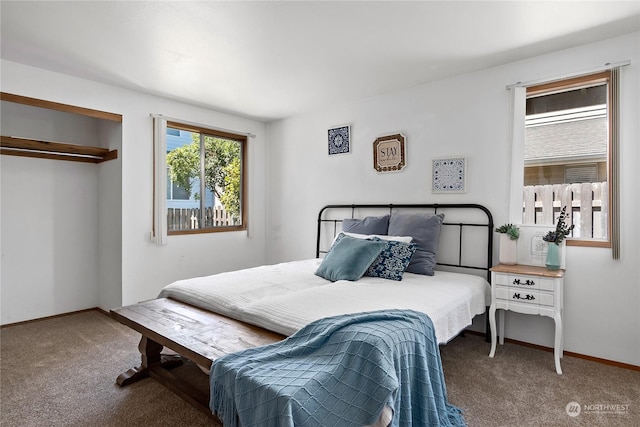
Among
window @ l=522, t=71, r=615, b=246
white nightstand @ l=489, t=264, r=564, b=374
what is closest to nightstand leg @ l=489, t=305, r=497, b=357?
white nightstand @ l=489, t=264, r=564, b=374

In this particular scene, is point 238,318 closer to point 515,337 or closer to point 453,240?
point 453,240

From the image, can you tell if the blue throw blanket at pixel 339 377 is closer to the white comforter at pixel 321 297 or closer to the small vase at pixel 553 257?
the white comforter at pixel 321 297

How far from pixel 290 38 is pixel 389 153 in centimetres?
165

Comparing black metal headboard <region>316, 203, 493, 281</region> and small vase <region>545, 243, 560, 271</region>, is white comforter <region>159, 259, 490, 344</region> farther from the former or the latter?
small vase <region>545, 243, 560, 271</region>

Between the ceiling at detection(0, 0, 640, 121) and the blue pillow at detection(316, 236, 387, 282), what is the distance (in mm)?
1574

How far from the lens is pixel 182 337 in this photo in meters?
1.91

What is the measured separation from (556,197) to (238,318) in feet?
8.83

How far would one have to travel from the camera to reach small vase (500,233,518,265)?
2.88m

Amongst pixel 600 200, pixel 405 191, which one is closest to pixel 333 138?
pixel 405 191

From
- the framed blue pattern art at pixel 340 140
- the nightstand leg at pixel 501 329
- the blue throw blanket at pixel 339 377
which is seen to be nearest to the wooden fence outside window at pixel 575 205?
the nightstand leg at pixel 501 329

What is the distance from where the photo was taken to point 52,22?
2387 mm

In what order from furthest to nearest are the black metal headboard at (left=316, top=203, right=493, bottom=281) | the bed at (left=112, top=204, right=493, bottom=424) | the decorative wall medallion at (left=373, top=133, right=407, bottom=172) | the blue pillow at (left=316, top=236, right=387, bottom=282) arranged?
the decorative wall medallion at (left=373, top=133, right=407, bottom=172), the black metal headboard at (left=316, top=203, right=493, bottom=281), the blue pillow at (left=316, top=236, right=387, bottom=282), the bed at (left=112, top=204, right=493, bottom=424)

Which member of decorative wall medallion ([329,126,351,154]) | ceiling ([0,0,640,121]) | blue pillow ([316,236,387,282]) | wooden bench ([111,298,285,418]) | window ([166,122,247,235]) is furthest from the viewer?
window ([166,122,247,235])

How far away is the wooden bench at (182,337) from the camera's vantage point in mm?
1782
